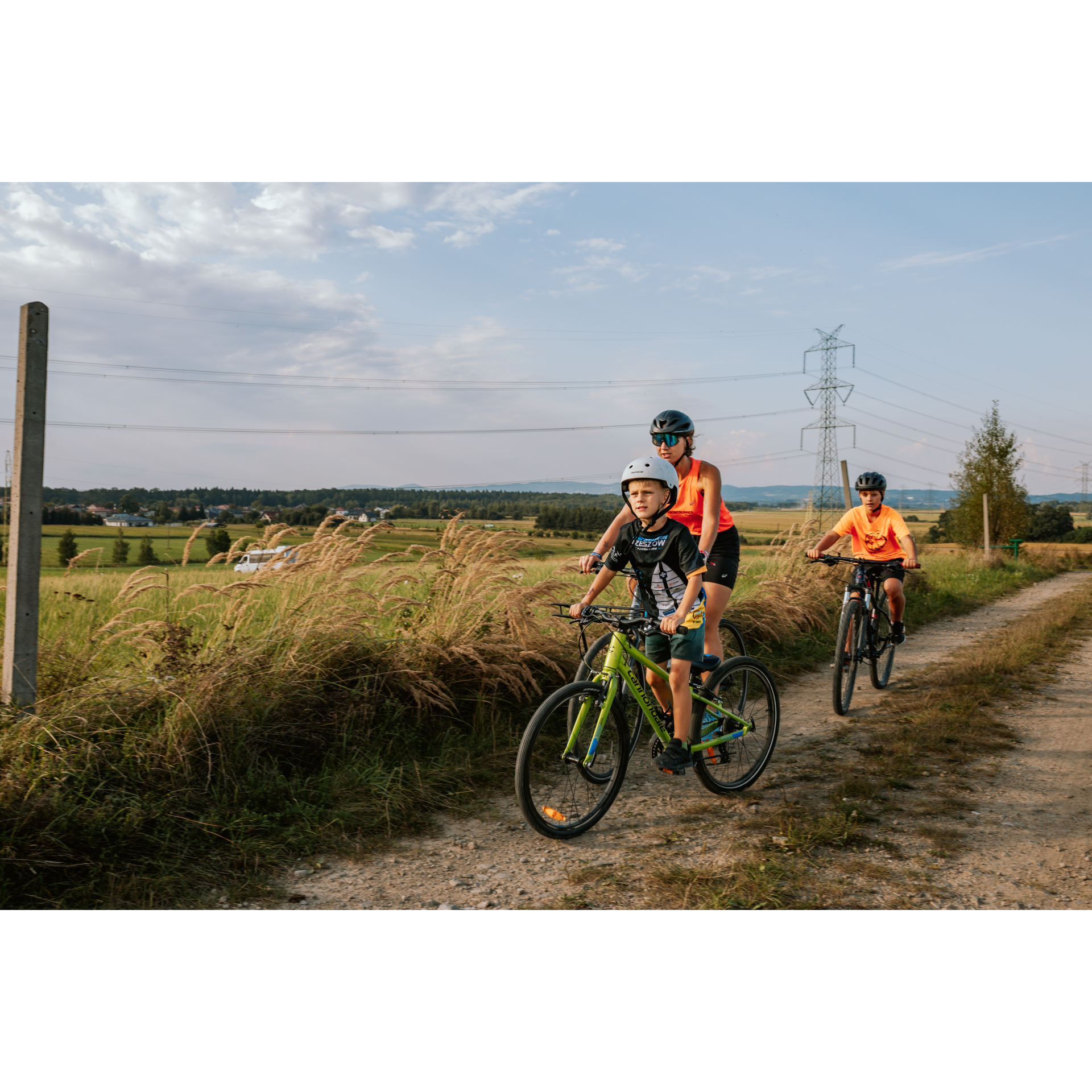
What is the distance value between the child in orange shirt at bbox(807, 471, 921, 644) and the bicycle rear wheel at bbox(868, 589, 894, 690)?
0.34ft

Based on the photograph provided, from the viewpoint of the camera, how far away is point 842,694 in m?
6.73

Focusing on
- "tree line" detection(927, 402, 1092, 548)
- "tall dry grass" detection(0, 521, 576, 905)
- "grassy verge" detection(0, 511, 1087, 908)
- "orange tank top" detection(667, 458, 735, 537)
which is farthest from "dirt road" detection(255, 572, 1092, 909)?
"tree line" detection(927, 402, 1092, 548)

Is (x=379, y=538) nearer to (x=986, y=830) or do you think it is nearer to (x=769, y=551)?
(x=986, y=830)

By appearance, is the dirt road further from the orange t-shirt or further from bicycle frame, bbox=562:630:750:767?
the orange t-shirt

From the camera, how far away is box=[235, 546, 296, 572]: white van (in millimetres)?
5941

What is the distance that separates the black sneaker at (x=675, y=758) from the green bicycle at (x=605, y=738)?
64 millimetres

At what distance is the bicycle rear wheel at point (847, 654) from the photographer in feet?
21.9

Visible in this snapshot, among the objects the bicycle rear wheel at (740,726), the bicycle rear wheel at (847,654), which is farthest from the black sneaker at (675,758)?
the bicycle rear wheel at (847,654)

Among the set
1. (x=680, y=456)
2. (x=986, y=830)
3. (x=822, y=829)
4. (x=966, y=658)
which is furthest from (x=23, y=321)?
(x=966, y=658)

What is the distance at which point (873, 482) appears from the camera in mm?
7578

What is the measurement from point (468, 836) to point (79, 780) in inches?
78.4

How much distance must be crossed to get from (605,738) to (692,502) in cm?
200

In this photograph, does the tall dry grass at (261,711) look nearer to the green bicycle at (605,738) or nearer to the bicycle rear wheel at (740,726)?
the green bicycle at (605,738)

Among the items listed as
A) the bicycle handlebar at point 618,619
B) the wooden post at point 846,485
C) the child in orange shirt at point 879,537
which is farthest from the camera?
the wooden post at point 846,485
